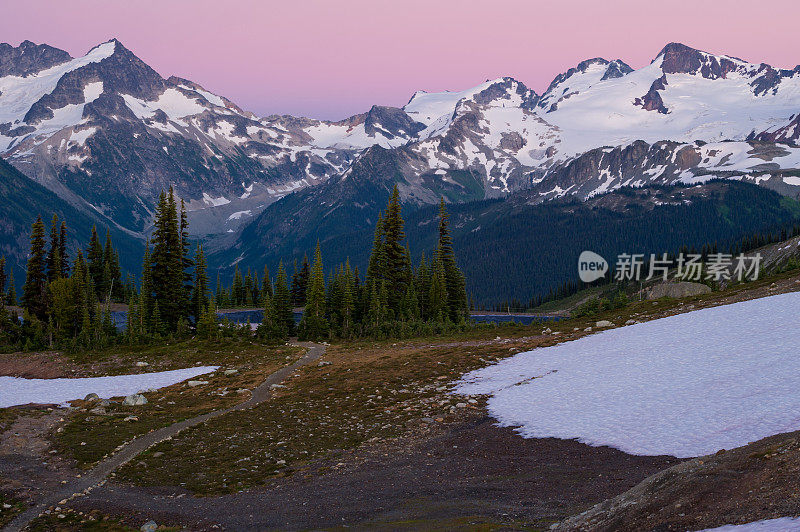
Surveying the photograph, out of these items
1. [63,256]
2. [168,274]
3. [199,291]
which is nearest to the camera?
[168,274]

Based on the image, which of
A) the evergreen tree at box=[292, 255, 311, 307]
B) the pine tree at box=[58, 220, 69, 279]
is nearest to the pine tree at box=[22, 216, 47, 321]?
the pine tree at box=[58, 220, 69, 279]

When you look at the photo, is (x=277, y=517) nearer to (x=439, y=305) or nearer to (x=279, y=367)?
(x=279, y=367)

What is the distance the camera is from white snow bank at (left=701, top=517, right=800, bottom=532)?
9.34 metres

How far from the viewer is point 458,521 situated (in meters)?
13.9

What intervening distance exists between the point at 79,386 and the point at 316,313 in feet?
80.3

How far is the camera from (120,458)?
22109mm

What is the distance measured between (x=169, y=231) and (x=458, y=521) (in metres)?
59.0

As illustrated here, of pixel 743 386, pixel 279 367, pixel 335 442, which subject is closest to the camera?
pixel 743 386

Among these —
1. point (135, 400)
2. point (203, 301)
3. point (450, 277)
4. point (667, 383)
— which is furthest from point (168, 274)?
point (667, 383)

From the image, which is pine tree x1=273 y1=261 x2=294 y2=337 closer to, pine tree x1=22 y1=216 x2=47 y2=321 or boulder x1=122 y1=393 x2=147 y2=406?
boulder x1=122 y1=393 x2=147 y2=406

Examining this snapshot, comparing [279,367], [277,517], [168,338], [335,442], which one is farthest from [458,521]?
[168,338]

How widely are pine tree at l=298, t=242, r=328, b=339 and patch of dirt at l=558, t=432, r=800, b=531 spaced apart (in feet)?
154

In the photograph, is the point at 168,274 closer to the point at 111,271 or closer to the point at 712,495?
the point at 111,271

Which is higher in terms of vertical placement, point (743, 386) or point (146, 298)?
point (146, 298)
